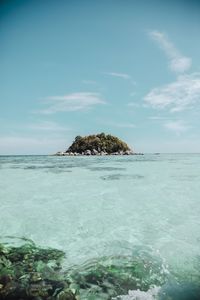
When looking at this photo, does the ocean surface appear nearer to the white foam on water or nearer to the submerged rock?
the white foam on water

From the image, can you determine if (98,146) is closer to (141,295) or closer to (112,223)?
(112,223)

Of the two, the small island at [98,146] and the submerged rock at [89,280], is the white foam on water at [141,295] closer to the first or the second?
the submerged rock at [89,280]

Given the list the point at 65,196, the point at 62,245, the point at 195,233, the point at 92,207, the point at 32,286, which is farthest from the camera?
the point at 65,196

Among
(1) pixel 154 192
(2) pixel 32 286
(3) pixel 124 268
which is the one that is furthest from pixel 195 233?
(1) pixel 154 192

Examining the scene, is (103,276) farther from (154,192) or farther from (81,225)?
(154,192)

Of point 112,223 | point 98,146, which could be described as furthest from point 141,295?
point 98,146

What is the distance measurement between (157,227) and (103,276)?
3117 mm

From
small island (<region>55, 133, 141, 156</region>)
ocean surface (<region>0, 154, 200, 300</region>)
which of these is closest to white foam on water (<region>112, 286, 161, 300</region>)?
ocean surface (<region>0, 154, 200, 300</region>)

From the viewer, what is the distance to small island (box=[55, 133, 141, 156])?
96.5 metres

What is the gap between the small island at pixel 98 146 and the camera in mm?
96500

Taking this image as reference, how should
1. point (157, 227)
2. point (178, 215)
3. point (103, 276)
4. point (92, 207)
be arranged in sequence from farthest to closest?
point (92, 207) → point (178, 215) → point (157, 227) → point (103, 276)

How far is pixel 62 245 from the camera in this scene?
5.27 m

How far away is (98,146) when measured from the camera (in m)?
97.4

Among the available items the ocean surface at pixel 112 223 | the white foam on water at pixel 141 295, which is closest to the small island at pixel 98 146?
the ocean surface at pixel 112 223
